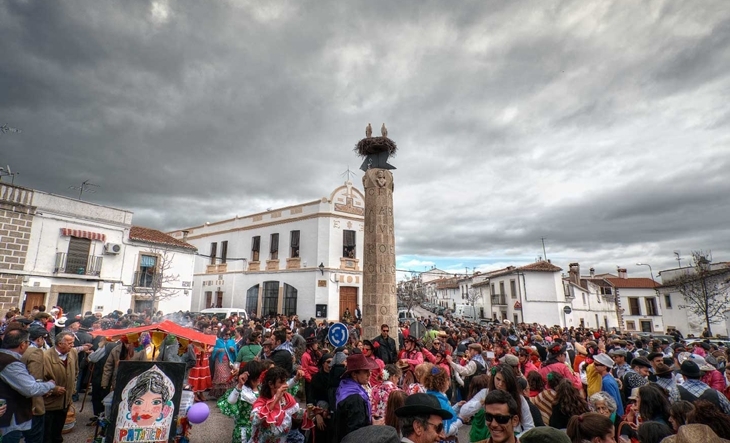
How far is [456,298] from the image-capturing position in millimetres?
54094

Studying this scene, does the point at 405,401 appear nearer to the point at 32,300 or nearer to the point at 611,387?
the point at 611,387

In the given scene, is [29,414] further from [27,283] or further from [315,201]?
[315,201]

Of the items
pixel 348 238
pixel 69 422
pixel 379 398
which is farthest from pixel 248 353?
pixel 348 238

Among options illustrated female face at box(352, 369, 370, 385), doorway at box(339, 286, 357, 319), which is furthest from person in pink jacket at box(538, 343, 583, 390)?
doorway at box(339, 286, 357, 319)

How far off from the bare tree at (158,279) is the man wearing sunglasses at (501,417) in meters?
18.8

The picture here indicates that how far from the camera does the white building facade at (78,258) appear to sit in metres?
15.2

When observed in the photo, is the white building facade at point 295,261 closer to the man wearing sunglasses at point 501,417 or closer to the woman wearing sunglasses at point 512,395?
the woman wearing sunglasses at point 512,395

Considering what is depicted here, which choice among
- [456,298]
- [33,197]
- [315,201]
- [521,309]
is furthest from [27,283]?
[456,298]

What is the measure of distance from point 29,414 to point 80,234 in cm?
1613

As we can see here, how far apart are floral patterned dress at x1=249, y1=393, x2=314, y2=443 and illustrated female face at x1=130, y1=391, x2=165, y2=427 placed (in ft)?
3.19

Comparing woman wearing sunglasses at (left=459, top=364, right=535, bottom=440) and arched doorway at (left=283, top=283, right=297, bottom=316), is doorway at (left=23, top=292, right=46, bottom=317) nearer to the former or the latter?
arched doorway at (left=283, top=283, right=297, bottom=316)

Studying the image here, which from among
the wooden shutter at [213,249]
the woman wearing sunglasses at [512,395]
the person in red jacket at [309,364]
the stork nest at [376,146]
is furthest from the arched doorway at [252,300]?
the woman wearing sunglasses at [512,395]

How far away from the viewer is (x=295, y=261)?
23.5m

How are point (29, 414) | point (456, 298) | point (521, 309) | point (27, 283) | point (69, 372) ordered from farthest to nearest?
point (456, 298) → point (521, 309) → point (27, 283) → point (69, 372) → point (29, 414)
